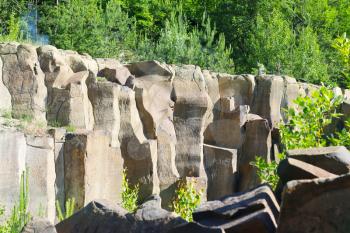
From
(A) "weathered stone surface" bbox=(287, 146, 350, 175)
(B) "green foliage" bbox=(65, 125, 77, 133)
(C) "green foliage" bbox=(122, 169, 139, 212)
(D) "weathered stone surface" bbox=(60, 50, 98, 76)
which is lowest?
(C) "green foliage" bbox=(122, 169, 139, 212)

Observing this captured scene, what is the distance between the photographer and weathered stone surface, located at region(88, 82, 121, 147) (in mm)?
12438

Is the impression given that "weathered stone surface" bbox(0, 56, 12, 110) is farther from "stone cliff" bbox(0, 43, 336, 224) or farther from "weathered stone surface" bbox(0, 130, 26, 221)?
"weathered stone surface" bbox(0, 130, 26, 221)

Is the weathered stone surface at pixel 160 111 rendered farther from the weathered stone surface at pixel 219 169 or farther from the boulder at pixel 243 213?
the boulder at pixel 243 213

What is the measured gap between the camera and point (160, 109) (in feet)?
46.5

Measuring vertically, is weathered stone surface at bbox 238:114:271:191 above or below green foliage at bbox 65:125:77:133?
below

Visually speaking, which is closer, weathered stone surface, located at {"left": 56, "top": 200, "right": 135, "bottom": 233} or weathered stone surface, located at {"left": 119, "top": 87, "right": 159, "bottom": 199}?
weathered stone surface, located at {"left": 56, "top": 200, "right": 135, "bottom": 233}

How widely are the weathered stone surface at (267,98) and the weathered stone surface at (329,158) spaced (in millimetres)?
11284

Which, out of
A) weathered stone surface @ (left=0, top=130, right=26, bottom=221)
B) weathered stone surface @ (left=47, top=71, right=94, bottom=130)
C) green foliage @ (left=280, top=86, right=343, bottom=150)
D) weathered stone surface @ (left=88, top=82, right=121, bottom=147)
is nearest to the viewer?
green foliage @ (left=280, top=86, right=343, bottom=150)

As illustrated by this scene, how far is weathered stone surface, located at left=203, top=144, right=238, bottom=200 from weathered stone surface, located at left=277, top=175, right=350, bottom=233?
36.1 feet

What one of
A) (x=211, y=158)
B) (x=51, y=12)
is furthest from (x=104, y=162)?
(x=51, y=12)

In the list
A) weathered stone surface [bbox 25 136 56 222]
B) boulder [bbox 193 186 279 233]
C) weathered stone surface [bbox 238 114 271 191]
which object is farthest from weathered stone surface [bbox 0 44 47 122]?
boulder [bbox 193 186 279 233]

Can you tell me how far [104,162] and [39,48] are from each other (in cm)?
212

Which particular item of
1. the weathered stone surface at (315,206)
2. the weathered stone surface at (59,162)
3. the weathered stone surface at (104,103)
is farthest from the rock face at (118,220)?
the weathered stone surface at (104,103)

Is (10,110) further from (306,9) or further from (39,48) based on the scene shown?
A: (306,9)
